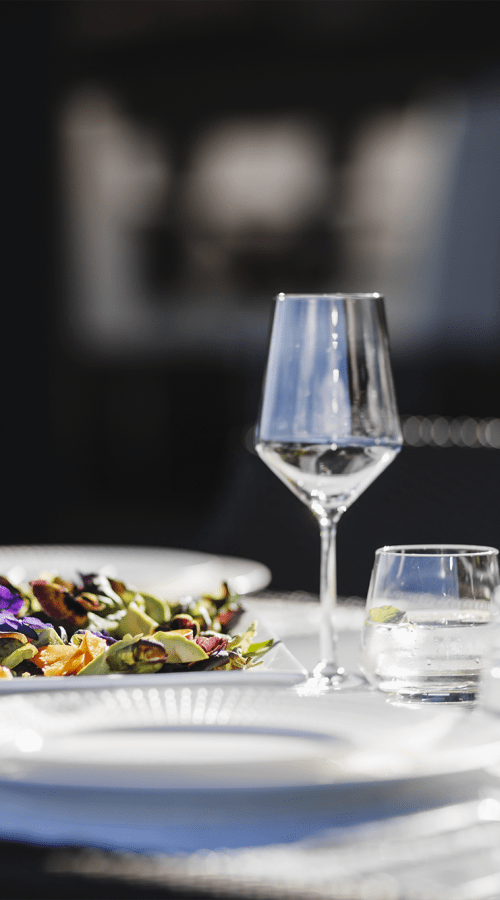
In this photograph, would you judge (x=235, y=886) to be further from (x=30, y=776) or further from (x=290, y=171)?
(x=290, y=171)

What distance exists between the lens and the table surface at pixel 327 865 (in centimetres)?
36

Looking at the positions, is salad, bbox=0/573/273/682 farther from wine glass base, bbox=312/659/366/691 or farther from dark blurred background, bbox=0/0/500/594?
dark blurred background, bbox=0/0/500/594

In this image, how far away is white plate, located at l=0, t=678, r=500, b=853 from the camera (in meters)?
0.39

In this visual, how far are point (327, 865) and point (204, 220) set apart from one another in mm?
5071

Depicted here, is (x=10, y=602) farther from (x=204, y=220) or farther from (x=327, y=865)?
(x=204, y=220)

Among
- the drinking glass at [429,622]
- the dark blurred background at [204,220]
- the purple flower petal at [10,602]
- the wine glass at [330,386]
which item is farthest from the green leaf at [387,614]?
the dark blurred background at [204,220]

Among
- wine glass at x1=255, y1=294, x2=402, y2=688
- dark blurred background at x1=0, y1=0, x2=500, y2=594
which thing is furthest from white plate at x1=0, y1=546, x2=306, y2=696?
dark blurred background at x1=0, y1=0, x2=500, y2=594

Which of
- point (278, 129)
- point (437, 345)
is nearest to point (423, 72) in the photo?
point (278, 129)

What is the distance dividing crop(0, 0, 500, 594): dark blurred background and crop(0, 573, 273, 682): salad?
417cm

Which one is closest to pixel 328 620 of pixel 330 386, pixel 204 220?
pixel 330 386

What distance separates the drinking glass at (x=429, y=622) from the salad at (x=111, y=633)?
3.4 inches

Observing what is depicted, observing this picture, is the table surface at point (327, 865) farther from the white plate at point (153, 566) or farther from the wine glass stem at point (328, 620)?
the white plate at point (153, 566)

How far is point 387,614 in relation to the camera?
0.60 metres

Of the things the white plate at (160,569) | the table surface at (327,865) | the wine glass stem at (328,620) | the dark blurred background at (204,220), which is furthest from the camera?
the dark blurred background at (204,220)
